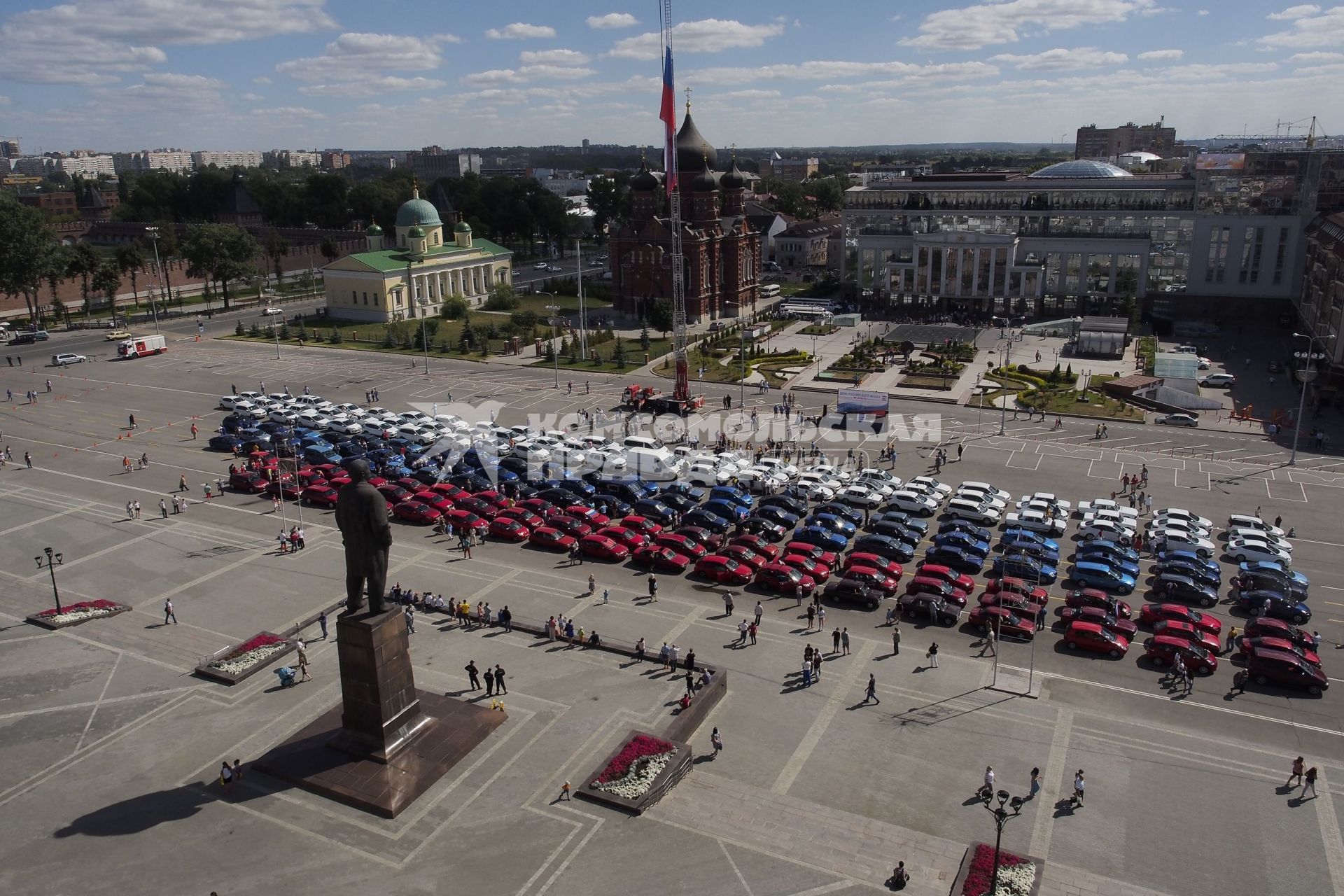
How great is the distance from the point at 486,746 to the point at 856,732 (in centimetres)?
1189

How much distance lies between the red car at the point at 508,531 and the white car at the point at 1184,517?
3228 cm

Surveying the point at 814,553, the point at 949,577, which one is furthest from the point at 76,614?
the point at 949,577

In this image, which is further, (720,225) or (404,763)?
(720,225)

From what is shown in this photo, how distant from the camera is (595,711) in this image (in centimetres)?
3041

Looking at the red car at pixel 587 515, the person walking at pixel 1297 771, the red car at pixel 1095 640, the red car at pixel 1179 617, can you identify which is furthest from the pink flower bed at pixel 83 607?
the person walking at pixel 1297 771

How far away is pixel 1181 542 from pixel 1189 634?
31.8ft

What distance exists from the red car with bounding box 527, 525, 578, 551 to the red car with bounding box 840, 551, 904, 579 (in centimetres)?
1325

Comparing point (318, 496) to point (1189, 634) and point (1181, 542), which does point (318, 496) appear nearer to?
point (1189, 634)

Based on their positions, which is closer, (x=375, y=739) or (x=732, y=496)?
(x=375, y=739)

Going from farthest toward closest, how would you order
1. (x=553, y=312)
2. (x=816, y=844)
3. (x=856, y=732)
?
(x=553, y=312)
(x=856, y=732)
(x=816, y=844)

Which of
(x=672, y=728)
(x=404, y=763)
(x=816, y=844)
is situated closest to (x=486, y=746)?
(x=404, y=763)

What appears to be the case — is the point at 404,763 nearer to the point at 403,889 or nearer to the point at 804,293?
the point at 403,889

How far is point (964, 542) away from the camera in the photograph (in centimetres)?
4328

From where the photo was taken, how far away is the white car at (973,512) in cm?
4719
